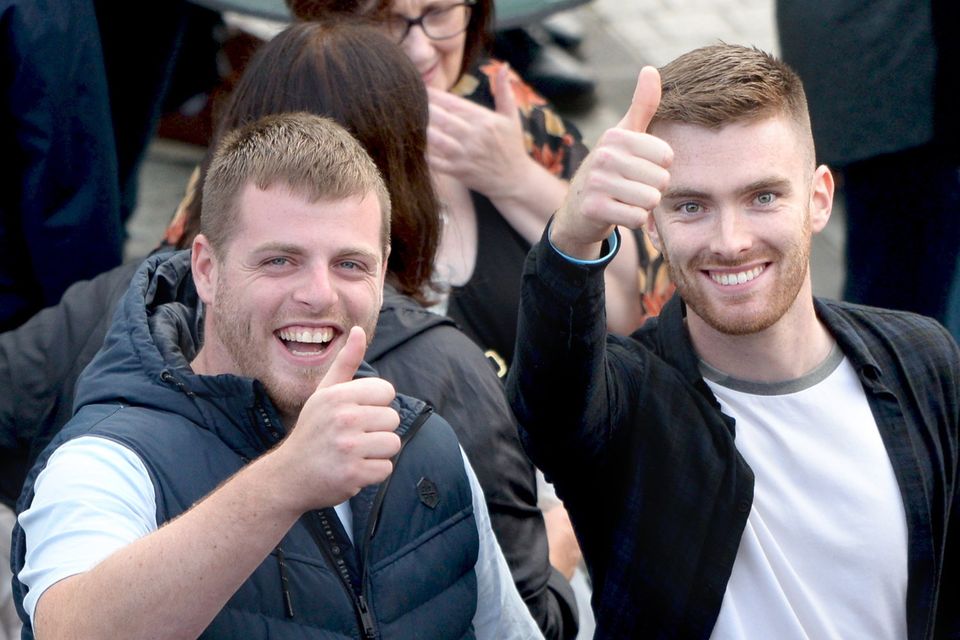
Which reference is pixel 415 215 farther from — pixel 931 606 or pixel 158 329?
pixel 931 606

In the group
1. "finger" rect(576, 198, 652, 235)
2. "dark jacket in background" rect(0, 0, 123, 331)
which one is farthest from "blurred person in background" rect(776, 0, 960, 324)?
"finger" rect(576, 198, 652, 235)

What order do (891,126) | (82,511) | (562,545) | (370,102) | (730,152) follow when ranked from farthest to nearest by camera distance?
(891,126) < (562,545) < (370,102) < (730,152) < (82,511)

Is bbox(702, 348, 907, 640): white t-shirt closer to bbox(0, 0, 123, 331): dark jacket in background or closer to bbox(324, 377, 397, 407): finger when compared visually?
bbox(324, 377, 397, 407): finger

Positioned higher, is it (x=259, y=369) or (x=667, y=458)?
(x=259, y=369)

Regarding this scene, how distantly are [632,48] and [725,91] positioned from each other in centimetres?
561

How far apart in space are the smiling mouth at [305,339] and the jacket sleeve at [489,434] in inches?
14.2

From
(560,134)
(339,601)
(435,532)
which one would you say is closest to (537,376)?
(435,532)

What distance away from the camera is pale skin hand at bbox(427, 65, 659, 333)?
317 cm

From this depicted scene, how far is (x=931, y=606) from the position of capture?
2236 millimetres

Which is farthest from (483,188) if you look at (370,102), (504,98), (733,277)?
(733,277)

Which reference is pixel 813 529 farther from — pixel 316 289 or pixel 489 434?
pixel 316 289

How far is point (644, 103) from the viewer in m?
2.00

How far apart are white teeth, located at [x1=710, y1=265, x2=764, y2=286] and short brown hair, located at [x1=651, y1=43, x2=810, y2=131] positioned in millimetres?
238

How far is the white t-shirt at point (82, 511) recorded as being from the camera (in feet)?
5.59
